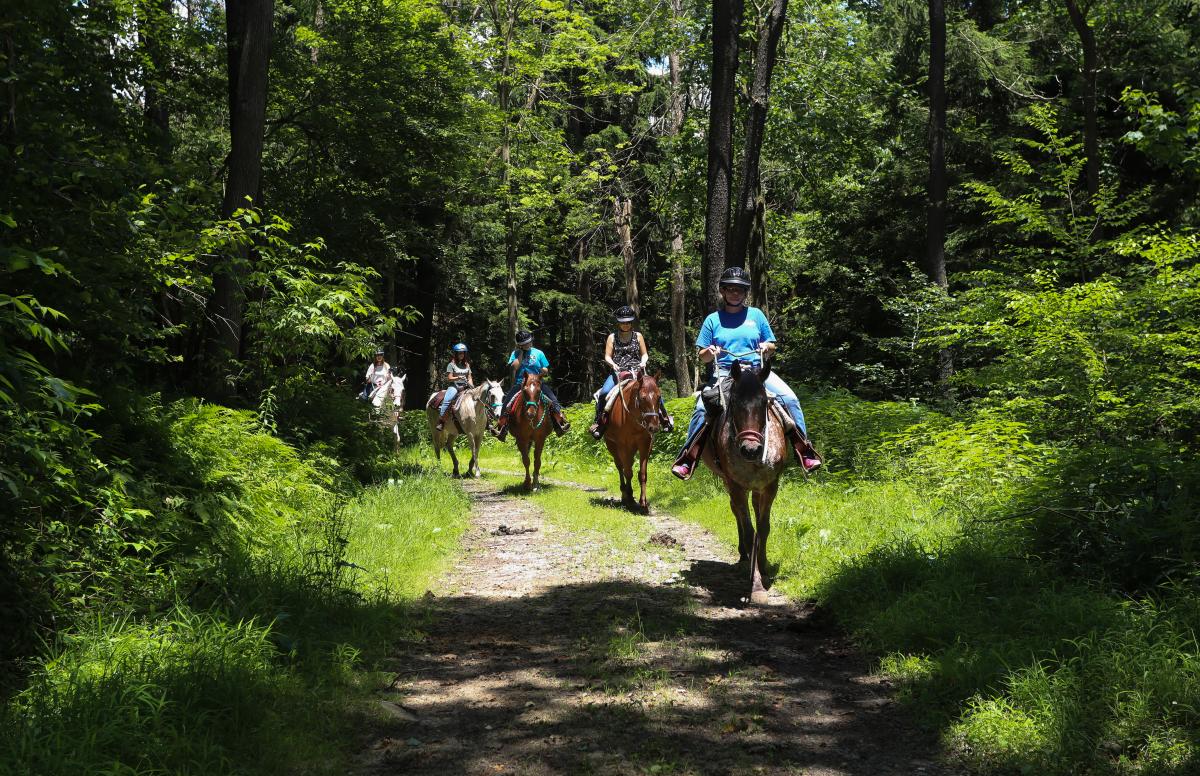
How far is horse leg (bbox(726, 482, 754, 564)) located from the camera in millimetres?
8156

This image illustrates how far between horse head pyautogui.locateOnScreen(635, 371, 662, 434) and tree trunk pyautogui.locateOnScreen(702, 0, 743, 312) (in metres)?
2.94

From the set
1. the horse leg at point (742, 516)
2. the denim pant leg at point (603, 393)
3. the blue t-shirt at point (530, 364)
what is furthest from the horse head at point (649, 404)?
the horse leg at point (742, 516)

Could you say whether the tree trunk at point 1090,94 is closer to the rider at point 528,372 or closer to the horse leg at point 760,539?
the rider at point 528,372

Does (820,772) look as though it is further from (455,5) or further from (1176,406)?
(455,5)

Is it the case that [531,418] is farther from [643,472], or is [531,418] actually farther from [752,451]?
[752,451]

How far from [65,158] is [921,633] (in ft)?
22.9

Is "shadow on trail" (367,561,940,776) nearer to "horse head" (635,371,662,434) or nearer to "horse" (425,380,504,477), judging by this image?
"horse head" (635,371,662,434)

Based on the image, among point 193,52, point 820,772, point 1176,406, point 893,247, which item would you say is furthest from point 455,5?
point 820,772

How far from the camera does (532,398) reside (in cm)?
1459

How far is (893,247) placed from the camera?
21.8 m

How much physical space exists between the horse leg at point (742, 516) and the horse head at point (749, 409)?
33.0 inches

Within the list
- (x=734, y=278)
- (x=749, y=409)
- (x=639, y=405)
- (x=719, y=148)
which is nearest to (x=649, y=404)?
(x=639, y=405)

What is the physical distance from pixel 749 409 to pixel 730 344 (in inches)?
57.6

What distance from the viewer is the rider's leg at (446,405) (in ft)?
61.2
